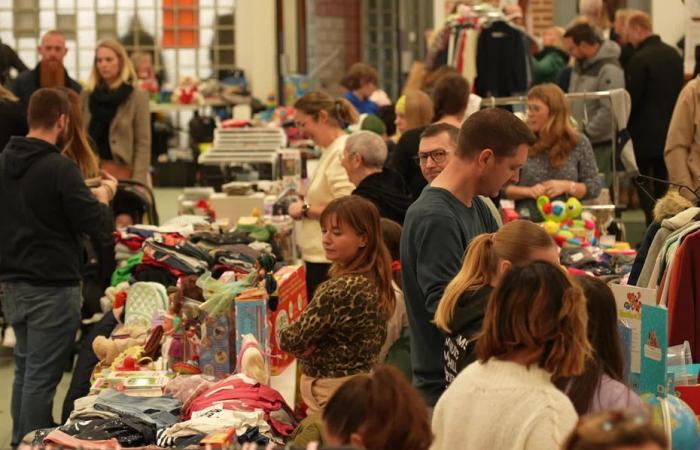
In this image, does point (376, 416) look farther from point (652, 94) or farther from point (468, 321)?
point (652, 94)

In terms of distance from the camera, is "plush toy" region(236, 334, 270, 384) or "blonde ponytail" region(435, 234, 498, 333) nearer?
"blonde ponytail" region(435, 234, 498, 333)

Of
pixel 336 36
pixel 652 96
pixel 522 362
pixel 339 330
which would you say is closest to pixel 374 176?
pixel 339 330

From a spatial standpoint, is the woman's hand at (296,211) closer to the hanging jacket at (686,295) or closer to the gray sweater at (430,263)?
the hanging jacket at (686,295)

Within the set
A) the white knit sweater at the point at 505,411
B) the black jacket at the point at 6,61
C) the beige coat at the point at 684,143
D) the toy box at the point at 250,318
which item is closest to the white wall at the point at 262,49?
the black jacket at the point at 6,61

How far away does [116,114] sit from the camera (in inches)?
355

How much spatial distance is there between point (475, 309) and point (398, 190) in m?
2.84

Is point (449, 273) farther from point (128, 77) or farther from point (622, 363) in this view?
point (128, 77)

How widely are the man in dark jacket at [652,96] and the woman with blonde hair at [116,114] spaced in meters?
3.63

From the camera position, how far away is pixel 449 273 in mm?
3854

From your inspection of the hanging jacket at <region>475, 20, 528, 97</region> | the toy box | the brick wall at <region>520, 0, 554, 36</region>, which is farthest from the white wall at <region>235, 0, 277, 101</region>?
the toy box

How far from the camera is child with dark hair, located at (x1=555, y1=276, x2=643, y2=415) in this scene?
10.5 ft

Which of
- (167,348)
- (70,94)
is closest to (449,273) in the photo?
(167,348)

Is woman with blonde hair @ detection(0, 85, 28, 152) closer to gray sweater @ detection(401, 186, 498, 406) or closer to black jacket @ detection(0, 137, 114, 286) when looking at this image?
black jacket @ detection(0, 137, 114, 286)

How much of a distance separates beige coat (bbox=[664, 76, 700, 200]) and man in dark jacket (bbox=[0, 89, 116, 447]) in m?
3.30
